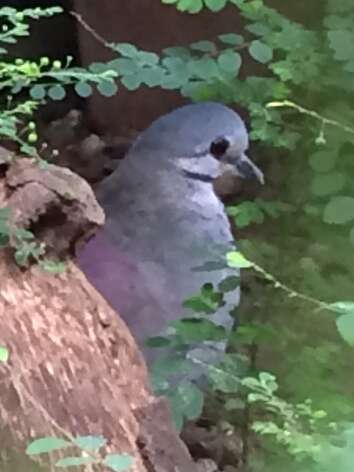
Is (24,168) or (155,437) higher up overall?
(24,168)

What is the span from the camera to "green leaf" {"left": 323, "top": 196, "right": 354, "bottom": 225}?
1.30 meters

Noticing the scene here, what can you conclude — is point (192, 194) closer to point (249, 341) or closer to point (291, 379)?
point (249, 341)

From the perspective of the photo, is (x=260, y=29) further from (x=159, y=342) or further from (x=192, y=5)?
(x=159, y=342)

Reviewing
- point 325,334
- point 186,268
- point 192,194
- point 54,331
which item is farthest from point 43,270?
point 192,194

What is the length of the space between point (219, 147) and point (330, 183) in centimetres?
87

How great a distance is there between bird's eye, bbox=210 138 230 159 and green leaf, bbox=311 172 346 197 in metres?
0.83

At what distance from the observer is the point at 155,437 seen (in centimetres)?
144

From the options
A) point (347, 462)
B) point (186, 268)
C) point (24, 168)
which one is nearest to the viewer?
point (347, 462)

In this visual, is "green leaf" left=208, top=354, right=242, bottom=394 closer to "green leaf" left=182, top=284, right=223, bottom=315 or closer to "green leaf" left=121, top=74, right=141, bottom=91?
"green leaf" left=182, top=284, right=223, bottom=315

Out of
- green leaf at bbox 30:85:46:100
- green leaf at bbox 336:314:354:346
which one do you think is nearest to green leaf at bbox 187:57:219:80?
green leaf at bbox 30:85:46:100

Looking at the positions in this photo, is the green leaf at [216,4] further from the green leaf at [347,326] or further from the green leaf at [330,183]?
the green leaf at [347,326]

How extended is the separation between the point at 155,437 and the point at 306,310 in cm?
35

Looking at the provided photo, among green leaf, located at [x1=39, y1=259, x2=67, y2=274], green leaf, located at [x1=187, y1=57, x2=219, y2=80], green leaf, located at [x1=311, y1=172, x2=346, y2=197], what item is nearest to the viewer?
green leaf, located at [x1=311, y1=172, x2=346, y2=197]

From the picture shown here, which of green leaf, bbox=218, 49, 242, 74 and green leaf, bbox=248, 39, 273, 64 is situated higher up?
green leaf, bbox=248, 39, 273, 64
